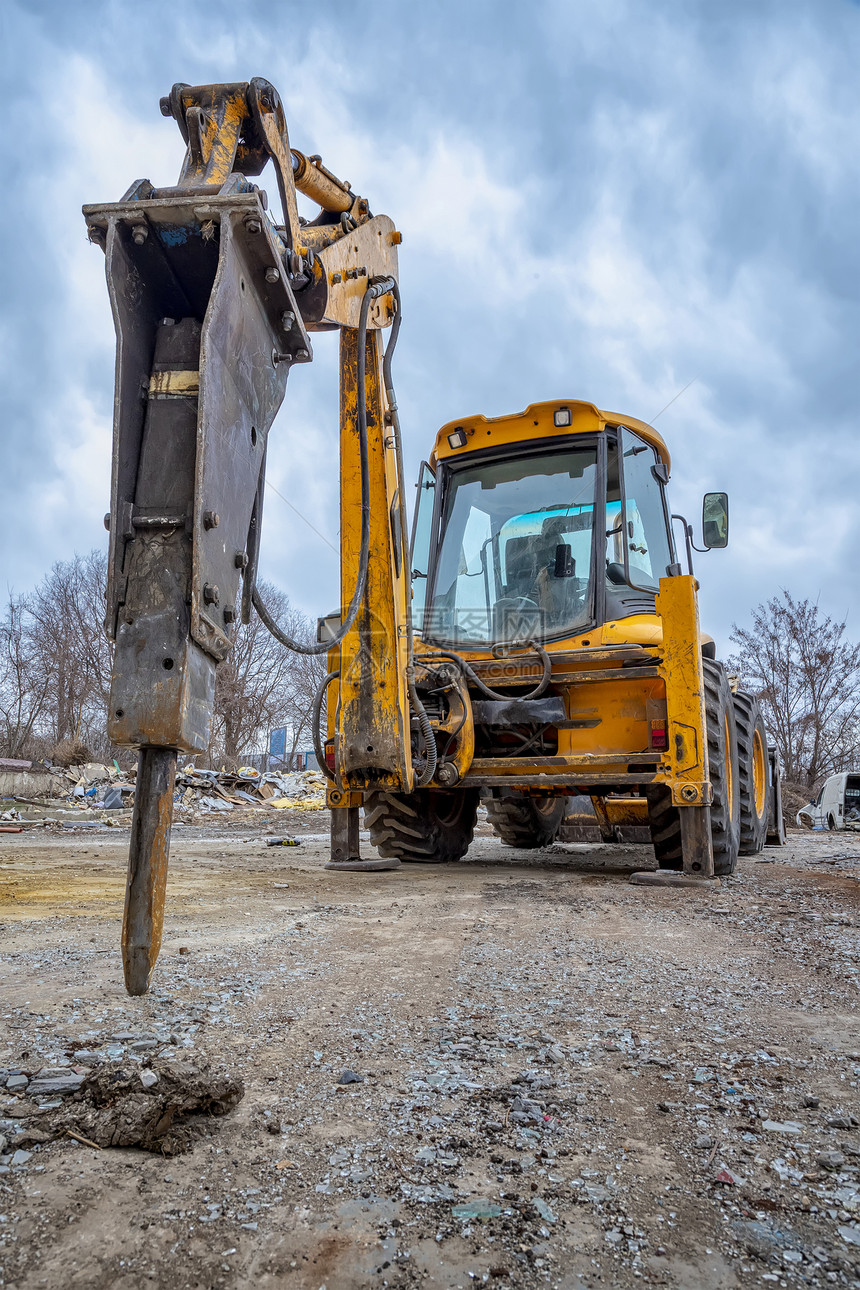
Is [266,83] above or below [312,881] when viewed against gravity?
above

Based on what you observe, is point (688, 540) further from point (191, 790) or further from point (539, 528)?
point (191, 790)

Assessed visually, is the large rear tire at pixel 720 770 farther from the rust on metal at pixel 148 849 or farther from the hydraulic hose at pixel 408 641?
the rust on metal at pixel 148 849

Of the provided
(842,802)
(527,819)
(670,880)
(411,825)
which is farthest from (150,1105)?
(842,802)

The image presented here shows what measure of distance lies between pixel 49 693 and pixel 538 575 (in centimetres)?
2762

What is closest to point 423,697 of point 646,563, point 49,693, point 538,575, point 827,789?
point 538,575

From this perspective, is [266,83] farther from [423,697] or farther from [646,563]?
[646,563]

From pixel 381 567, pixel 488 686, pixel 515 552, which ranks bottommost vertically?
pixel 488 686

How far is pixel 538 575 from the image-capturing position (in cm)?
681

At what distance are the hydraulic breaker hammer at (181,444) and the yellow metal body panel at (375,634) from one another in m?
3.01

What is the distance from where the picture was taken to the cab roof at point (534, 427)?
22.2ft

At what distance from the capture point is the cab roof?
267 inches

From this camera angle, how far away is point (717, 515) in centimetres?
666

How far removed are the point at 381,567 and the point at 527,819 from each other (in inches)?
180

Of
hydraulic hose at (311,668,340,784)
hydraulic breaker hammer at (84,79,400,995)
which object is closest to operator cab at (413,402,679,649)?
hydraulic hose at (311,668,340,784)
